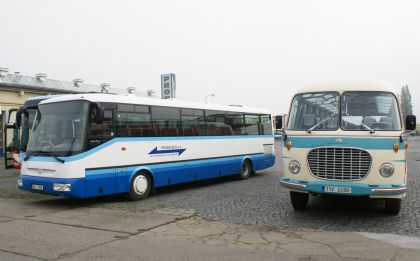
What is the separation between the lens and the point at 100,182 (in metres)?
11.5

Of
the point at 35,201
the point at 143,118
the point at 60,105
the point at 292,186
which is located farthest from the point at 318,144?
the point at 35,201

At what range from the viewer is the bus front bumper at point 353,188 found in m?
8.63

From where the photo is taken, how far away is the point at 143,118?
12984 mm

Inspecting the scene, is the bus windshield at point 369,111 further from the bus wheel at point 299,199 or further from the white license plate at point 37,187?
the white license plate at point 37,187

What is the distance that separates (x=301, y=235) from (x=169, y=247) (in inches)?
95.9

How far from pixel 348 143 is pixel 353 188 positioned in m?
0.88

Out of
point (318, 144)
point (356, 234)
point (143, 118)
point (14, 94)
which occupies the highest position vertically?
point (14, 94)

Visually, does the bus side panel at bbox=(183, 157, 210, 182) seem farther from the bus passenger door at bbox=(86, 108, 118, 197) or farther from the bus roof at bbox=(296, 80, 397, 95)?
the bus roof at bbox=(296, 80, 397, 95)

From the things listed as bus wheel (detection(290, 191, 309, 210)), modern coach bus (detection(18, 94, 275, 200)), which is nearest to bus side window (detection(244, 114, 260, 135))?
modern coach bus (detection(18, 94, 275, 200))

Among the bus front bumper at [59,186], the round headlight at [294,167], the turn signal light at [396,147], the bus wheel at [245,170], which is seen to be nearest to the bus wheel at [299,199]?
the round headlight at [294,167]

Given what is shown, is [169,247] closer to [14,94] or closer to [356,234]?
[356,234]

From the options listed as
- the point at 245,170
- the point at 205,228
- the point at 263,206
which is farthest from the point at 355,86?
the point at 245,170

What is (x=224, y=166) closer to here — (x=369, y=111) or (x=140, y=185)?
(x=140, y=185)

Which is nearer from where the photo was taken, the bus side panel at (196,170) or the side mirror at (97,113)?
the side mirror at (97,113)
